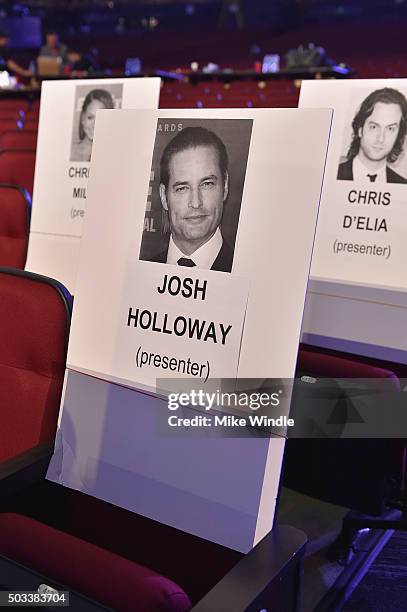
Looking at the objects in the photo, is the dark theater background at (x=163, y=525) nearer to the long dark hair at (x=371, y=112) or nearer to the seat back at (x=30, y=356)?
the seat back at (x=30, y=356)

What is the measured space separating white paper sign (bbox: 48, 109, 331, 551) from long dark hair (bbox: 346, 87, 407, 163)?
0.90 metres

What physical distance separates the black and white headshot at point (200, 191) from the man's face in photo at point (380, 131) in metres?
0.90

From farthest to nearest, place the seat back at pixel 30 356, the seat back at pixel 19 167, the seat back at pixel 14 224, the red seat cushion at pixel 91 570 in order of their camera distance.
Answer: the seat back at pixel 19 167 → the seat back at pixel 14 224 → the seat back at pixel 30 356 → the red seat cushion at pixel 91 570

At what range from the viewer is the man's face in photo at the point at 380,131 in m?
1.88

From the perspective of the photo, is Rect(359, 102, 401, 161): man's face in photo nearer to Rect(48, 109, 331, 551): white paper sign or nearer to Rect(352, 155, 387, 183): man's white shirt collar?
Rect(352, 155, 387, 183): man's white shirt collar

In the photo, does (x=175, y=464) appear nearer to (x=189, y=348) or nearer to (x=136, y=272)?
(x=189, y=348)

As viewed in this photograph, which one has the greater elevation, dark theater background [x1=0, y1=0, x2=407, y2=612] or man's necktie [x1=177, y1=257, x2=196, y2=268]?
man's necktie [x1=177, y1=257, x2=196, y2=268]

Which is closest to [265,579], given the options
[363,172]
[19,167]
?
[363,172]

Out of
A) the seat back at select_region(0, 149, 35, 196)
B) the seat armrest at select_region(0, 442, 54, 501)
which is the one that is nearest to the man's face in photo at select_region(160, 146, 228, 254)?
the seat armrest at select_region(0, 442, 54, 501)

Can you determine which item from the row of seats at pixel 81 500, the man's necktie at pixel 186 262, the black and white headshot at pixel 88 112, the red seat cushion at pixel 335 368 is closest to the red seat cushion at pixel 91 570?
the row of seats at pixel 81 500

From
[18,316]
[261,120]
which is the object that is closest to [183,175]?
[261,120]

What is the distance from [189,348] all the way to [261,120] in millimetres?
408

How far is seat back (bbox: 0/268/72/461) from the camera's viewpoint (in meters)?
1.23

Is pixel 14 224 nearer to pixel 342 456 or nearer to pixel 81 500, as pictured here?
pixel 81 500
